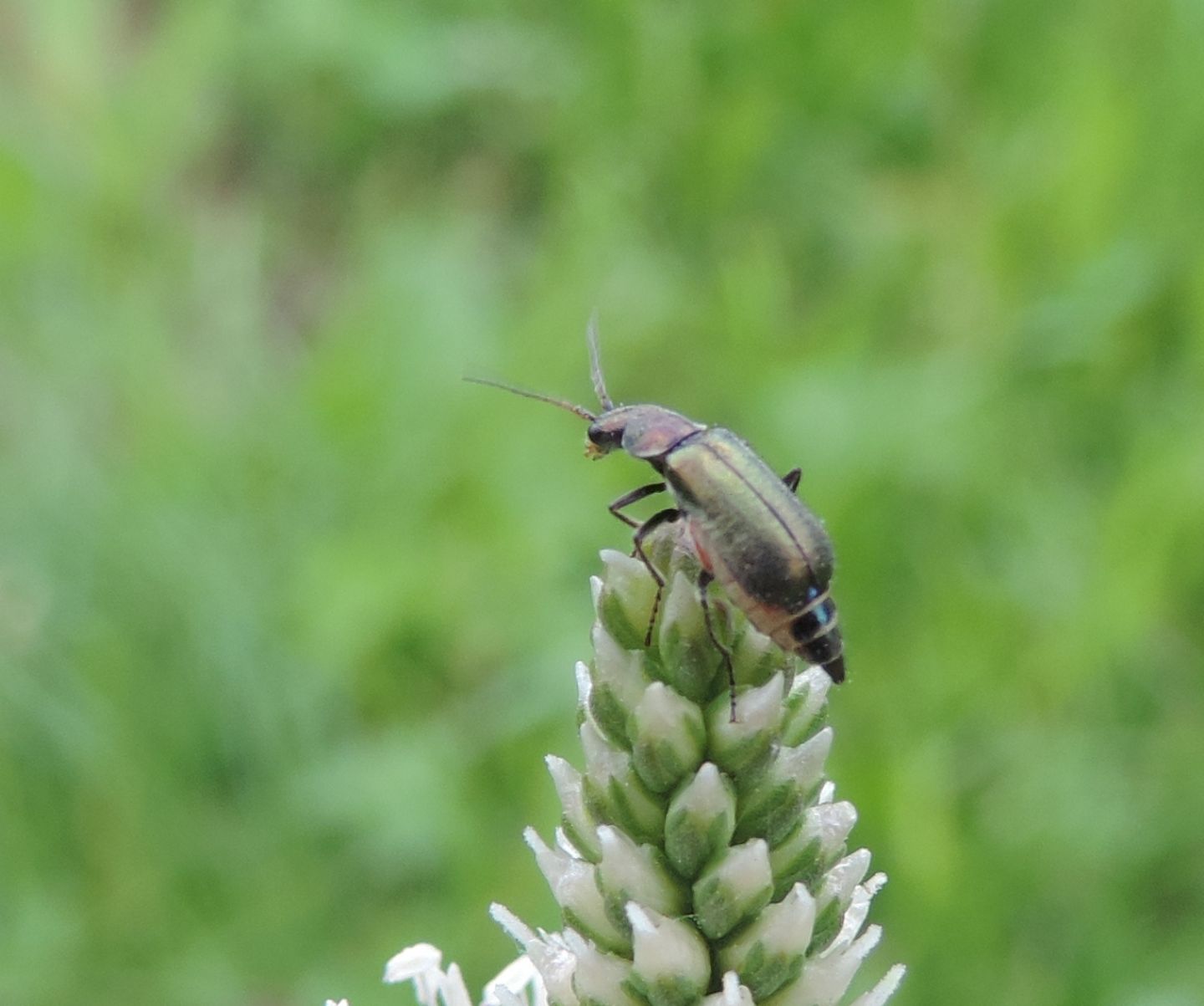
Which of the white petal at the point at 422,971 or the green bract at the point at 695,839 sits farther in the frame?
the white petal at the point at 422,971

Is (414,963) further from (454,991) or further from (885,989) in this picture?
(885,989)

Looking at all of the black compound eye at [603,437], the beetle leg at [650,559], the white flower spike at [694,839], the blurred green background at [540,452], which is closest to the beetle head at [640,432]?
the black compound eye at [603,437]

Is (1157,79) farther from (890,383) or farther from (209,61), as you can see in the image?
(209,61)

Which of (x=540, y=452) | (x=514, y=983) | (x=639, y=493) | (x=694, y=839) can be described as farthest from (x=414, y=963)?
(x=540, y=452)

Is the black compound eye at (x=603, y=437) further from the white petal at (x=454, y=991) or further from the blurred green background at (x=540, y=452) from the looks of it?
the blurred green background at (x=540, y=452)

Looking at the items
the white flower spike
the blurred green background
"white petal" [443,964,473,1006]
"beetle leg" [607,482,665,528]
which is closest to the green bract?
the white flower spike

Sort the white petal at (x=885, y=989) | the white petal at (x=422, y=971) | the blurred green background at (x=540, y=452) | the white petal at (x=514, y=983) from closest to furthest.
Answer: the white petal at (x=885, y=989) < the white petal at (x=514, y=983) < the white petal at (x=422, y=971) < the blurred green background at (x=540, y=452)

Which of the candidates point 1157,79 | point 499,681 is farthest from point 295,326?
point 1157,79

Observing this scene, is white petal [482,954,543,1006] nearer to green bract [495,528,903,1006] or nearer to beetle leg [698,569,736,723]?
green bract [495,528,903,1006]

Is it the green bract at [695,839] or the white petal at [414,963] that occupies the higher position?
the white petal at [414,963]
